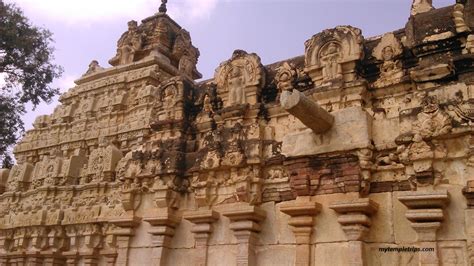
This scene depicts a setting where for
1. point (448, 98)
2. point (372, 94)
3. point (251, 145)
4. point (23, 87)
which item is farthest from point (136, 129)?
point (448, 98)

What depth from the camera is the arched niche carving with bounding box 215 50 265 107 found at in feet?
28.4

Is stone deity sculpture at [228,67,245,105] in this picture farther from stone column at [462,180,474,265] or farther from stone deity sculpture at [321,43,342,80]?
stone column at [462,180,474,265]

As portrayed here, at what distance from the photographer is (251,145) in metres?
8.14

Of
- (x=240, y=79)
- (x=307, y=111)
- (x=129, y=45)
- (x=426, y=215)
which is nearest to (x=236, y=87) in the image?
→ (x=240, y=79)

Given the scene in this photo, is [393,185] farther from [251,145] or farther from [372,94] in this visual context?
[251,145]

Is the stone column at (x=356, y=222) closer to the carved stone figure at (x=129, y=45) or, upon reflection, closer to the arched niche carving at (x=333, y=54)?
the arched niche carving at (x=333, y=54)

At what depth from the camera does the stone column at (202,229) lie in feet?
26.2

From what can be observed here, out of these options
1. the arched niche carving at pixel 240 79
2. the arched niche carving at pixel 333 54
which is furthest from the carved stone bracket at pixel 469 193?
the arched niche carving at pixel 240 79

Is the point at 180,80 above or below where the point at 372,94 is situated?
above

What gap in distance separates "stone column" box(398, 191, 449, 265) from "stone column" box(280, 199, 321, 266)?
4.38 ft

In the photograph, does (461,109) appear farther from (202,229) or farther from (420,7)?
(202,229)

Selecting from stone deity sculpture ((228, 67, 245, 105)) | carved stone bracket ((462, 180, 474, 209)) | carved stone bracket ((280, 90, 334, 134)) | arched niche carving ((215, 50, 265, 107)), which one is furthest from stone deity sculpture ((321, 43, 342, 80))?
carved stone bracket ((462, 180, 474, 209))

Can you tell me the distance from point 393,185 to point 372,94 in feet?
4.88

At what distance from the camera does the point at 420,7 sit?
304 inches
